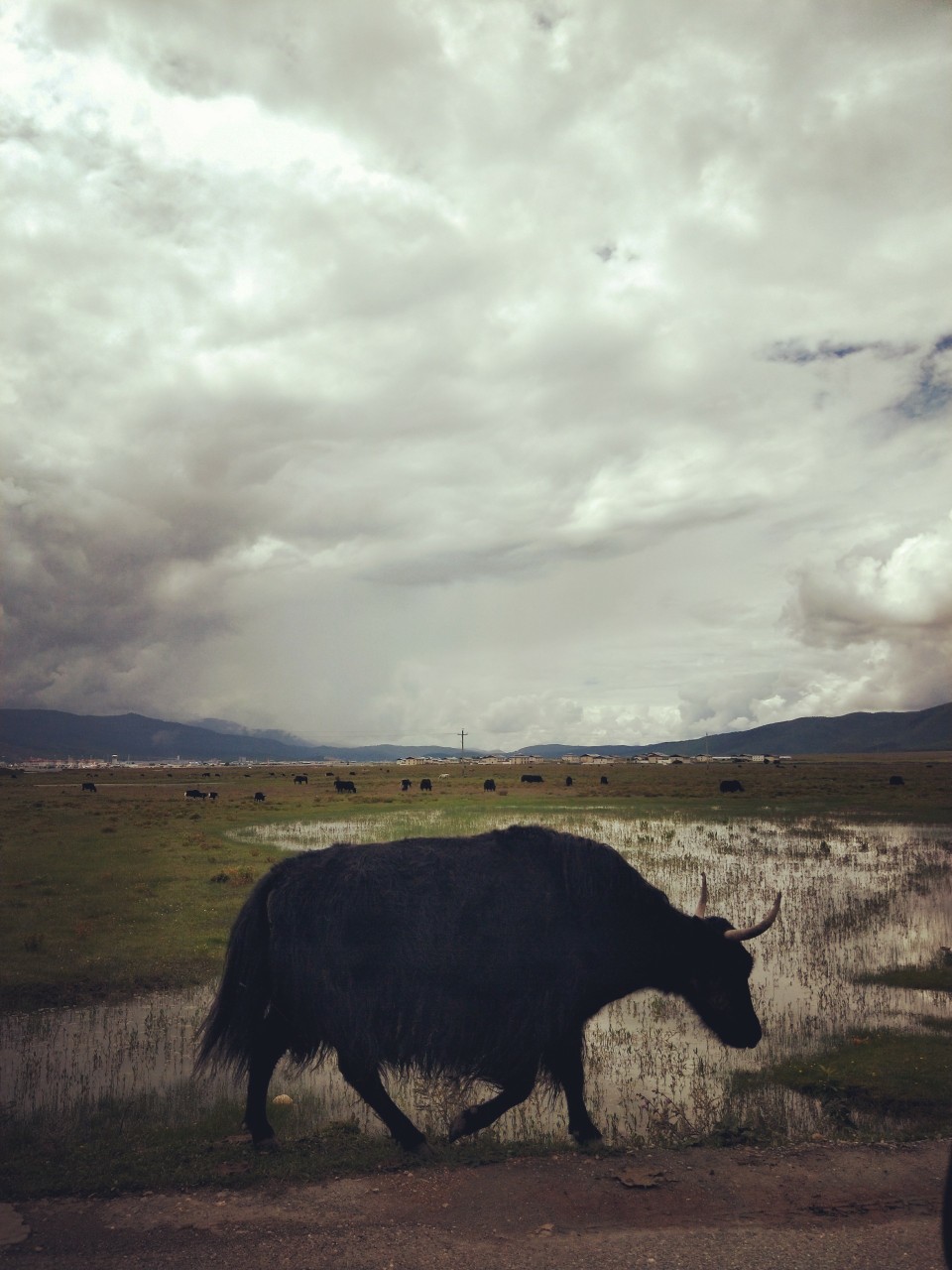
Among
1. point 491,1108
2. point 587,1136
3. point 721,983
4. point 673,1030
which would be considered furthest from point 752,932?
point 673,1030

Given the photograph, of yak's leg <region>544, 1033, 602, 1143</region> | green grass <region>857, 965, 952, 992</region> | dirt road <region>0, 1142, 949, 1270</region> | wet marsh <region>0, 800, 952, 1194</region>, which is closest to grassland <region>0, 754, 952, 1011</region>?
wet marsh <region>0, 800, 952, 1194</region>

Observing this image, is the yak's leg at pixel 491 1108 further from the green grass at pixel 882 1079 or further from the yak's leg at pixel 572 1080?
the green grass at pixel 882 1079

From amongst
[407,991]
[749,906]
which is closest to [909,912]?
[749,906]

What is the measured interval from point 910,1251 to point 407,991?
3584 millimetres

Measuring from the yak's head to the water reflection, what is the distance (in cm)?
89

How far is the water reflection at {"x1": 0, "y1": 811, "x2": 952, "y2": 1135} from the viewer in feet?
25.2

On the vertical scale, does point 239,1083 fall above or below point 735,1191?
below

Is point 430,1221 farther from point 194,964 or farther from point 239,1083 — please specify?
point 194,964

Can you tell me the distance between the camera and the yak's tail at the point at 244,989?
6.43 metres

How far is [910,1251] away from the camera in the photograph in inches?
189

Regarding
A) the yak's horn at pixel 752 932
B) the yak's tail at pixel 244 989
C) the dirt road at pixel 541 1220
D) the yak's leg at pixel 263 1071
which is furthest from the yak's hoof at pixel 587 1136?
the yak's tail at pixel 244 989

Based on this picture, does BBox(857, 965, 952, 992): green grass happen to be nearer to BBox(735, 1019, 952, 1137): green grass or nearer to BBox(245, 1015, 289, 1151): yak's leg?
BBox(735, 1019, 952, 1137): green grass

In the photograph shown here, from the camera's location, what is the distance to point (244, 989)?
645 cm

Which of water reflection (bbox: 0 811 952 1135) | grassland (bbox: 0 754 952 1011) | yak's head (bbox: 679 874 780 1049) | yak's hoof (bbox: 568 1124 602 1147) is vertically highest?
yak's head (bbox: 679 874 780 1049)
